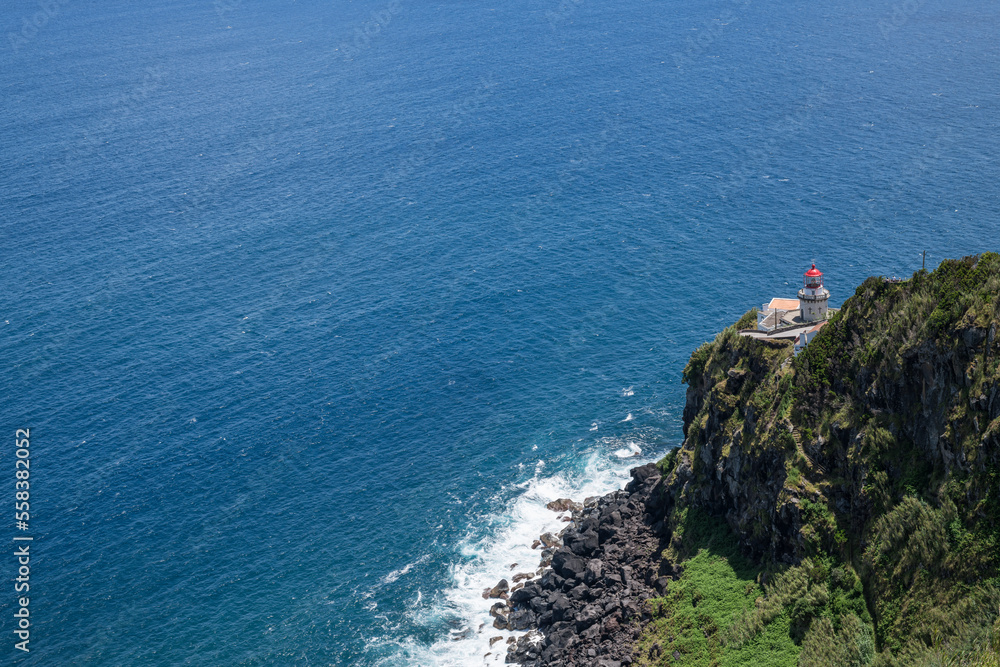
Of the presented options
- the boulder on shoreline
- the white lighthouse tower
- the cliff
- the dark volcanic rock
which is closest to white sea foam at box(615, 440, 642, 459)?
the dark volcanic rock

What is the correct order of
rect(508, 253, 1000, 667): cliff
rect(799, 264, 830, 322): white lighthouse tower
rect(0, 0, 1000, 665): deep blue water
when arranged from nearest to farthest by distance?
rect(508, 253, 1000, 667): cliff, rect(799, 264, 830, 322): white lighthouse tower, rect(0, 0, 1000, 665): deep blue water

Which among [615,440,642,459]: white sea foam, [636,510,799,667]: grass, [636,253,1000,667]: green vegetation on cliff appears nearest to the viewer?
[636,253,1000,667]: green vegetation on cliff

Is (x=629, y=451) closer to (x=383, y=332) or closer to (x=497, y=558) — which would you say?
(x=497, y=558)

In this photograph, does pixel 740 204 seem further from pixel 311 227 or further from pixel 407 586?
pixel 407 586

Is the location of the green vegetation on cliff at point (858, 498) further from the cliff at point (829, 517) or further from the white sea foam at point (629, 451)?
the white sea foam at point (629, 451)

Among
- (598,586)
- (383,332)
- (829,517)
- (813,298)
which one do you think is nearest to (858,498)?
(829,517)

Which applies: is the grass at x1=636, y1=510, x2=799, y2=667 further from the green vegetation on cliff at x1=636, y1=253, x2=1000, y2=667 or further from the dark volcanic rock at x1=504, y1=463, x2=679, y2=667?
the dark volcanic rock at x1=504, y1=463, x2=679, y2=667

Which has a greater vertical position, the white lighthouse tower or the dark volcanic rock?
the white lighthouse tower
